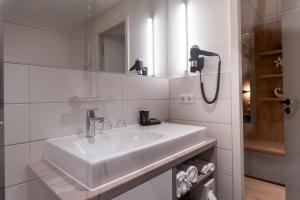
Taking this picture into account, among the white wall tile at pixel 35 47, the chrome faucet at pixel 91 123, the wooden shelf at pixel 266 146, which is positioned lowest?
the wooden shelf at pixel 266 146

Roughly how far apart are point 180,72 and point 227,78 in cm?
43

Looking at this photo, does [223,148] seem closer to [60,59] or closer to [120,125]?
[120,125]

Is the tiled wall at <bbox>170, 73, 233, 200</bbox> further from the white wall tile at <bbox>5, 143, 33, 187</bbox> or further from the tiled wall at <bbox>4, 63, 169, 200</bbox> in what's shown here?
the white wall tile at <bbox>5, 143, 33, 187</bbox>

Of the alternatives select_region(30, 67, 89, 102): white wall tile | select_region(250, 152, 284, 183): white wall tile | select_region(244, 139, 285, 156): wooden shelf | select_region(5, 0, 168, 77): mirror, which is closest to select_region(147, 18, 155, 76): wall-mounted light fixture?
select_region(5, 0, 168, 77): mirror

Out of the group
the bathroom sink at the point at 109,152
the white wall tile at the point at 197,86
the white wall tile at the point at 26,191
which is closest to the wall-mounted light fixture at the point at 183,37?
the white wall tile at the point at 197,86

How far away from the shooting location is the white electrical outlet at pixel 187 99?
1484mm

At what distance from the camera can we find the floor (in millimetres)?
1545

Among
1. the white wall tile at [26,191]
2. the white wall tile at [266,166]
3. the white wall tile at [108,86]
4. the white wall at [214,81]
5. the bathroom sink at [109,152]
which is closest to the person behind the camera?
the bathroom sink at [109,152]

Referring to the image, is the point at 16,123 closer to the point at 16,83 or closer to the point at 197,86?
the point at 16,83

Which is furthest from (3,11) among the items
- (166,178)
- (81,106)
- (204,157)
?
(204,157)

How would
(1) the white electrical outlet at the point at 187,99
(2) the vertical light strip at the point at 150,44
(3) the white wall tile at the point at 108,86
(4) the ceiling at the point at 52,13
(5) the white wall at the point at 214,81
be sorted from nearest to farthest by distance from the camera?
(4) the ceiling at the point at 52,13
(3) the white wall tile at the point at 108,86
(5) the white wall at the point at 214,81
(1) the white electrical outlet at the point at 187,99
(2) the vertical light strip at the point at 150,44

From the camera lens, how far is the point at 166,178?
2.84 feet

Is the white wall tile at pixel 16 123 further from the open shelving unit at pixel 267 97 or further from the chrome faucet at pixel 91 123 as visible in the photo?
the open shelving unit at pixel 267 97

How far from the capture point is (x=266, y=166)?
1854 mm
